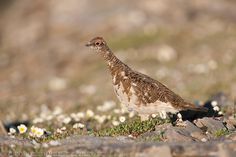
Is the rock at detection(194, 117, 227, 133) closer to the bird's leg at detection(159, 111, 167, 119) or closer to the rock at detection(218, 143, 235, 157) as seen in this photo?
the bird's leg at detection(159, 111, 167, 119)

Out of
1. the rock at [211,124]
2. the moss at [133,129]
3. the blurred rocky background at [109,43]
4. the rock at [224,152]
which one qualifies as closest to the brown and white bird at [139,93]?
the moss at [133,129]

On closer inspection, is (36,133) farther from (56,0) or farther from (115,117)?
(56,0)

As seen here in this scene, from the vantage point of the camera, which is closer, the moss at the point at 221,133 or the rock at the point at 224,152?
the rock at the point at 224,152

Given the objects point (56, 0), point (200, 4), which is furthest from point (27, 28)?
point (200, 4)

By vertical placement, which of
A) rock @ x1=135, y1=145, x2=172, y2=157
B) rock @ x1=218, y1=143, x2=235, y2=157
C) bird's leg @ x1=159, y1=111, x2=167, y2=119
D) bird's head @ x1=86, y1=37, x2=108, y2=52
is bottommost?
rock @ x1=218, y1=143, x2=235, y2=157

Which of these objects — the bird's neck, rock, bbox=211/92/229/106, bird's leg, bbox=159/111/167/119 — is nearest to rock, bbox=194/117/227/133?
bird's leg, bbox=159/111/167/119

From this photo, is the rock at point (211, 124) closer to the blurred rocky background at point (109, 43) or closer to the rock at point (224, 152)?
the rock at point (224, 152)
